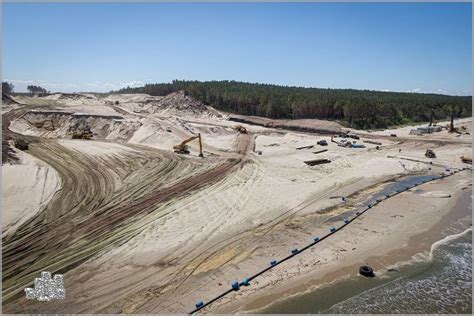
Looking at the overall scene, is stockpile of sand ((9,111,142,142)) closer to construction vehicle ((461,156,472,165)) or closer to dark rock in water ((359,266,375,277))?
dark rock in water ((359,266,375,277))

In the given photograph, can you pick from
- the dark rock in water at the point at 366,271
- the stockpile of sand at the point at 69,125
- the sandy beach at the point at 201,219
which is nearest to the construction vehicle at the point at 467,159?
the sandy beach at the point at 201,219

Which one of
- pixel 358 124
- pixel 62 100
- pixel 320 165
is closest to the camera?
pixel 320 165

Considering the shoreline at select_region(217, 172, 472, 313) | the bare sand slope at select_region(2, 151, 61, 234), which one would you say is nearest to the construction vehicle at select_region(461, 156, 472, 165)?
the shoreline at select_region(217, 172, 472, 313)

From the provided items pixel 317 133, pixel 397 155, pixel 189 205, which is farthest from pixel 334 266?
pixel 317 133

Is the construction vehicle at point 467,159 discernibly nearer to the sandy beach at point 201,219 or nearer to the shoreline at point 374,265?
the sandy beach at point 201,219

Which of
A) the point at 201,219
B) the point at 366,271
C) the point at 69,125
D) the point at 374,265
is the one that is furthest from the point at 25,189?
the point at 69,125

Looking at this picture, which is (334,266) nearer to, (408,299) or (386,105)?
(408,299)

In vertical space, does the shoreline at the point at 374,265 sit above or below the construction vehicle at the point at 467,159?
below

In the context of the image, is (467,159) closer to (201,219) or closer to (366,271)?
(366,271)
